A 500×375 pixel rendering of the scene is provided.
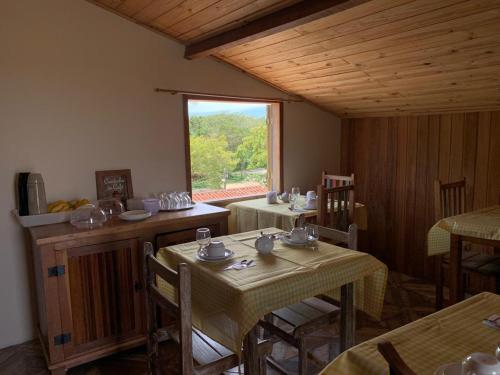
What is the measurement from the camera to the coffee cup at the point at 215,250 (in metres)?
1.82

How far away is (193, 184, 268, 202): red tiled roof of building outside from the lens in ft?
11.1

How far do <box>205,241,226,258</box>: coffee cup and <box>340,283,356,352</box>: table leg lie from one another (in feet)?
1.98

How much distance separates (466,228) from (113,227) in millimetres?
2070

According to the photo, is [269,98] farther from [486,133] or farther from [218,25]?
[486,133]

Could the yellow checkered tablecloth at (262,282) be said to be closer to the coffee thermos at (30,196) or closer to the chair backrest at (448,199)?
the coffee thermos at (30,196)

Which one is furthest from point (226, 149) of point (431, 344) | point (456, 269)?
point (431, 344)

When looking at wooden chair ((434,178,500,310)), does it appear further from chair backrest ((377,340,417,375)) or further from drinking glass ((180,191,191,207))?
chair backrest ((377,340,417,375))

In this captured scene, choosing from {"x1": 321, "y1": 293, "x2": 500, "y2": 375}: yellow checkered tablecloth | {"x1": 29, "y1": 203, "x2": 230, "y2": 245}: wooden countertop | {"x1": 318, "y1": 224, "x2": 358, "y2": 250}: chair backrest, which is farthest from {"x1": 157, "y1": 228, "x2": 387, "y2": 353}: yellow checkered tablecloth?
{"x1": 321, "y1": 293, "x2": 500, "y2": 375}: yellow checkered tablecloth

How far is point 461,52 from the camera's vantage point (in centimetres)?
222

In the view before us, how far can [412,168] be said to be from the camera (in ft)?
11.7

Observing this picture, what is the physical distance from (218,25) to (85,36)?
2.93 ft

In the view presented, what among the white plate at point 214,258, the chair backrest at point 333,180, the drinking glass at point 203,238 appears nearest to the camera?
the white plate at point 214,258

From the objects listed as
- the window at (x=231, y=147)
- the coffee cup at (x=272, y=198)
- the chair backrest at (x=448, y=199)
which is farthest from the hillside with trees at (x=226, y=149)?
the chair backrest at (x=448, y=199)

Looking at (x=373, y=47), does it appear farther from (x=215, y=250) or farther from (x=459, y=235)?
(x=215, y=250)
